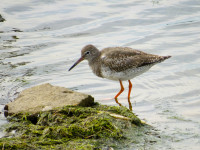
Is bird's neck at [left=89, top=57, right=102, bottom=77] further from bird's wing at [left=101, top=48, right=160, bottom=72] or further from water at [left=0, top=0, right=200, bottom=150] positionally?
water at [left=0, top=0, right=200, bottom=150]

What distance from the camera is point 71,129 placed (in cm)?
594

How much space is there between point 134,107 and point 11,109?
103 inches

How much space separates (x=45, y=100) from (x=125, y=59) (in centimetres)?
214

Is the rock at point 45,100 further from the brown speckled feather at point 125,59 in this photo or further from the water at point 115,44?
the brown speckled feather at point 125,59

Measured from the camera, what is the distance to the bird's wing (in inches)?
323

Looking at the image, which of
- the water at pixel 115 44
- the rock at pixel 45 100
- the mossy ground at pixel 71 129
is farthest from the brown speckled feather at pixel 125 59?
the mossy ground at pixel 71 129

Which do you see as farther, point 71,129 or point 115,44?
point 115,44

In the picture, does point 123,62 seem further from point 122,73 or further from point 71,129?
point 71,129

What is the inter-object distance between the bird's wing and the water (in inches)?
31.9

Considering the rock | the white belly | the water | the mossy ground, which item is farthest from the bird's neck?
the mossy ground

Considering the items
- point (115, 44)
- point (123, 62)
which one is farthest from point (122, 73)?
point (115, 44)

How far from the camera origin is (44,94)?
24.2ft

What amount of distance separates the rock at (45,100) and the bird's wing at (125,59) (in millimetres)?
1253

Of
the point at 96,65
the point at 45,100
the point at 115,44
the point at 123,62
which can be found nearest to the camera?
the point at 45,100
